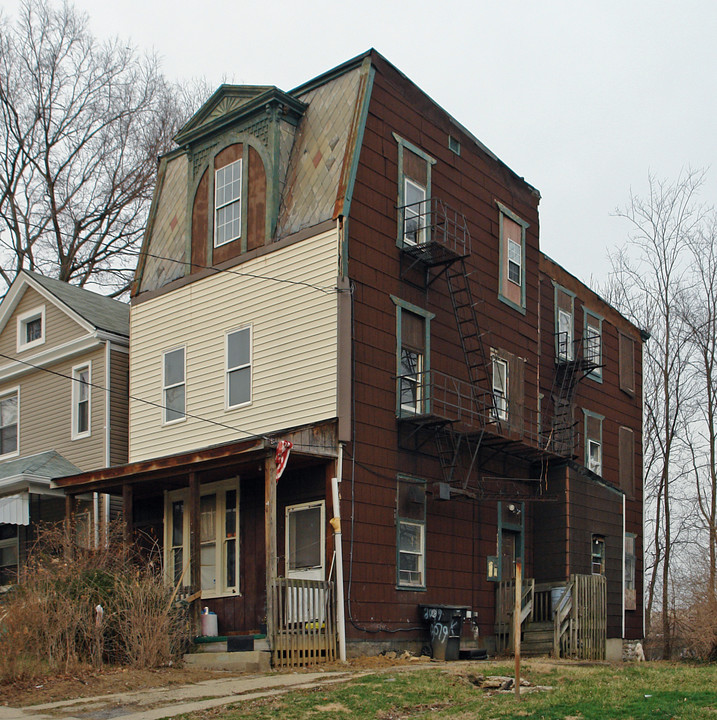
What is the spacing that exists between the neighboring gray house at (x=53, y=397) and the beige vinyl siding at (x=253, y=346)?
4.42 feet

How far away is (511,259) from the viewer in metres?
23.9

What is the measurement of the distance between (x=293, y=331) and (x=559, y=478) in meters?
7.32

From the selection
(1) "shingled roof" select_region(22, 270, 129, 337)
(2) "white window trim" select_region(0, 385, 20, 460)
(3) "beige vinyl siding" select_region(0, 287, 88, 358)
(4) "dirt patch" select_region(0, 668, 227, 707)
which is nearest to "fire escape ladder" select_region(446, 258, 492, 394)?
(1) "shingled roof" select_region(22, 270, 129, 337)

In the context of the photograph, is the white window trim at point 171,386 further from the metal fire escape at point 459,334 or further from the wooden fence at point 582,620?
the wooden fence at point 582,620

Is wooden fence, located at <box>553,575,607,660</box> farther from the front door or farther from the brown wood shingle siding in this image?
the front door

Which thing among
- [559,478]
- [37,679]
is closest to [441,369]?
[559,478]

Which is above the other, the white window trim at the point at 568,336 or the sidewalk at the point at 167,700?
the white window trim at the point at 568,336

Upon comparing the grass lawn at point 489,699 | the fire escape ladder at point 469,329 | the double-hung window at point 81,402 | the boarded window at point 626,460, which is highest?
the fire escape ladder at point 469,329

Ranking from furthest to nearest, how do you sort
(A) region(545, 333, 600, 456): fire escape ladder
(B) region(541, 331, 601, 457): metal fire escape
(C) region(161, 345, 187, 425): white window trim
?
1. (A) region(545, 333, 600, 456): fire escape ladder
2. (B) region(541, 331, 601, 457): metal fire escape
3. (C) region(161, 345, 187, 425): white window trim

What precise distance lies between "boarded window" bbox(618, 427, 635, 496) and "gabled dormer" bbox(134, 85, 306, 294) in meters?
14.4

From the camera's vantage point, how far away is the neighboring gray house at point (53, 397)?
23.6 metres

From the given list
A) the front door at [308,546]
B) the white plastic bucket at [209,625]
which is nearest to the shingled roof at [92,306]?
the front door at [308,546]

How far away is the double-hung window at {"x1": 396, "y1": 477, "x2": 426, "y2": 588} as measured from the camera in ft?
62.1

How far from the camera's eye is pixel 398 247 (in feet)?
65.8
